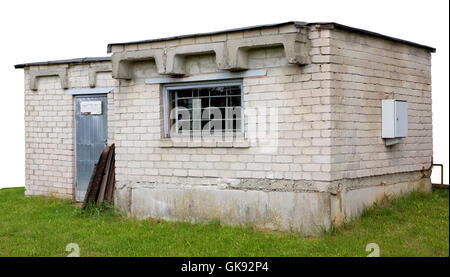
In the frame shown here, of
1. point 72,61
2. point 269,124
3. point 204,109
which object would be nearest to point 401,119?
point 269,124

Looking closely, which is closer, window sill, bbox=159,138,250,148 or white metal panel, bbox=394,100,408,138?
window sill, bbox=159,138,250,148

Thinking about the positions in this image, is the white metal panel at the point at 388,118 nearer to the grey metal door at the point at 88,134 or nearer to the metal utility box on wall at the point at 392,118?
the metal utility box on wall at the point at 392,118

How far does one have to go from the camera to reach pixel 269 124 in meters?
10.2

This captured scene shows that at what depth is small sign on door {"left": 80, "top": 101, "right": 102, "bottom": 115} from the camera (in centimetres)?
1409

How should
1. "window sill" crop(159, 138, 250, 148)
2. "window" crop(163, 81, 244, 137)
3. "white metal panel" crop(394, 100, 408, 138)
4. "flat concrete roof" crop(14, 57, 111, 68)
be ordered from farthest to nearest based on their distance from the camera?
"flat concrete roof" crop(14, 57, 111, 68)
"white metal panel" crop(394, 100, 408, 138)
"window" crop(163, 81, 244, 137)
"window sill" crop(159, 138, 250, 148)

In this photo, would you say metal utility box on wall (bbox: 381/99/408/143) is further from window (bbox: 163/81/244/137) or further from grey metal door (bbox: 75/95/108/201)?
grey metal door (bbox: 75/95/108/201)

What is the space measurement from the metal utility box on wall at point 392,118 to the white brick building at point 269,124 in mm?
56

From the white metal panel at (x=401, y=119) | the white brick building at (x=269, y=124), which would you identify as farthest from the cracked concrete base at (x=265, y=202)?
the white metal panel at (x=401, y=119)

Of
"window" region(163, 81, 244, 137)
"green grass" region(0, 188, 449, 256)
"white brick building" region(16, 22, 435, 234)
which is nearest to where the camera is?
"green grass" region(0, 188, 449, 256)

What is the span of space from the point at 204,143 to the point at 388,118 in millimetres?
3258

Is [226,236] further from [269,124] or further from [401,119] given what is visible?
[401,119]

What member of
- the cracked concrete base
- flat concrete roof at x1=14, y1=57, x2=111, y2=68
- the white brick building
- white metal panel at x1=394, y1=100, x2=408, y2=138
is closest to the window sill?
the white brick building

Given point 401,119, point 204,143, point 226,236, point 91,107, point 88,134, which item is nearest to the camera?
point 226,236

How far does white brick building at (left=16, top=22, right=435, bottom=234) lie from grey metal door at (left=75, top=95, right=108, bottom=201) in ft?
7.00
